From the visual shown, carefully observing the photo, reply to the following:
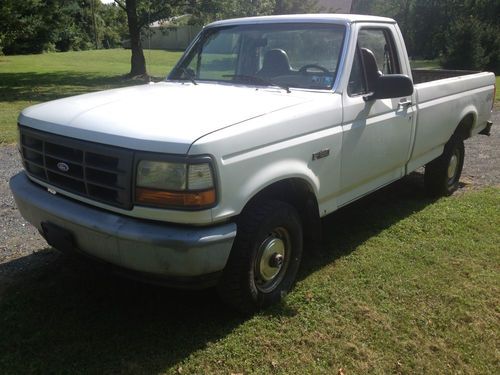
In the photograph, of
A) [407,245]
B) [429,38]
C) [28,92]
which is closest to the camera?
[407,245]

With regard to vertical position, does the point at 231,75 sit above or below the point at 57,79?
above

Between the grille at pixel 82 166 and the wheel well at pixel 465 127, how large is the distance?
434cm

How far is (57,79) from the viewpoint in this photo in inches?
797

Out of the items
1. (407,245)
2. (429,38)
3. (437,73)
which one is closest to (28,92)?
(437,73)

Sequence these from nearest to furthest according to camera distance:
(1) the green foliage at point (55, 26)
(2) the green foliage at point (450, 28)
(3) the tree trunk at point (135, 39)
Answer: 1. (3) the tree trunk at point (135, 39)
2. (1) the green foliage at point (55, 26)
3. (2) the green foliage at point (450, 28)

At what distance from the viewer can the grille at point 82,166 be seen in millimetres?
2807

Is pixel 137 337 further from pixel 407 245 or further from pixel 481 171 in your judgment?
pixel 481 171

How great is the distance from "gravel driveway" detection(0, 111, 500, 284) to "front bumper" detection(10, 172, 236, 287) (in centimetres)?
121

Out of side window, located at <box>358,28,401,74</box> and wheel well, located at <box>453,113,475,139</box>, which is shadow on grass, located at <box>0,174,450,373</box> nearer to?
side window, located at <box>358,28,401,74</box>

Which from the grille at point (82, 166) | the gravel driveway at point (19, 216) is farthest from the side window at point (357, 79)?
the gravel driveway at point (19, 216)

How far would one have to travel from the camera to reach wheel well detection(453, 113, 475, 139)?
5895 millimetres

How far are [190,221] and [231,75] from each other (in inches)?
75.8

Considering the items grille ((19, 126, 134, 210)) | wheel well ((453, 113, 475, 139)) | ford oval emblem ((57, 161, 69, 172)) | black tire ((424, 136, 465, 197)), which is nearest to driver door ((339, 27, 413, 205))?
black tire ((424, 136, 465, 197))

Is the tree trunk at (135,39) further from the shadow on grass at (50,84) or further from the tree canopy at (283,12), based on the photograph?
the shadow on grass at (50,84)
